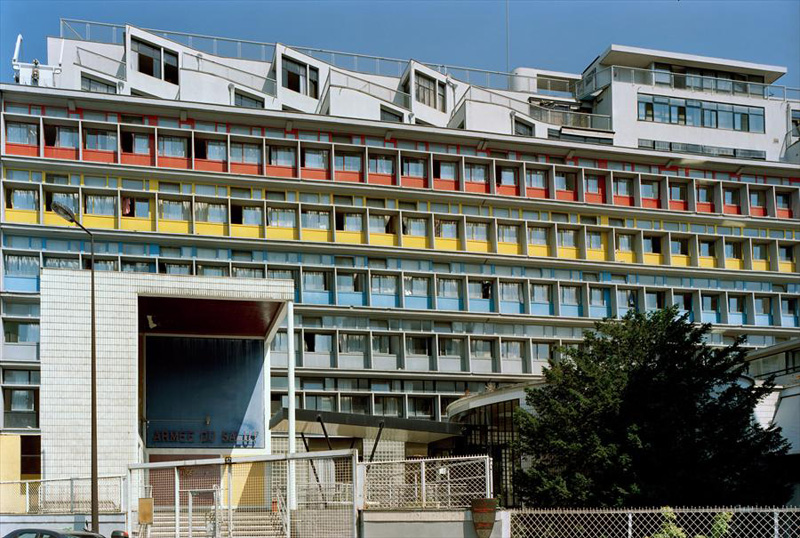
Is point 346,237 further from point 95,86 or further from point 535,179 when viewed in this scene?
point 95,86

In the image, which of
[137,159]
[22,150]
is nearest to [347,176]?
[137,159]

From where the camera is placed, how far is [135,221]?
60406mm

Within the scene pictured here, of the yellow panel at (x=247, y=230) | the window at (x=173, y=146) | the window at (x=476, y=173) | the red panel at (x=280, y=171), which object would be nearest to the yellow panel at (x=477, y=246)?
the window at (x=476, y=173)

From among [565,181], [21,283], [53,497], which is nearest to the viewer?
[53,497]

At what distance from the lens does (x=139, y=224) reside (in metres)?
60.5

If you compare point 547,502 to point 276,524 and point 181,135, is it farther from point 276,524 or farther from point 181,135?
point 181,135

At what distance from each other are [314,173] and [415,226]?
22.0 ft

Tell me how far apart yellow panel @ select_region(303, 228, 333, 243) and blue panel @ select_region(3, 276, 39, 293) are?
1472 cm

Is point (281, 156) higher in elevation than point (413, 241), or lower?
higher

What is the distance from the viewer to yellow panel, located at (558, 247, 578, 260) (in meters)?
68.0

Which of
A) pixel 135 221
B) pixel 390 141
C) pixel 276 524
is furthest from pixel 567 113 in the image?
pixel 276 524

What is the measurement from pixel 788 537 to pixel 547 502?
32.4ft

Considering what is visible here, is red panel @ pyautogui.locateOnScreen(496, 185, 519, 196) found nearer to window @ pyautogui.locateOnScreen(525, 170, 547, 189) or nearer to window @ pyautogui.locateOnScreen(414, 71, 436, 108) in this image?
window @ pyautogui.locateOnScreen(525, 170, 547, 189)

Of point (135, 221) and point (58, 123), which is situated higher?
point (58, 123)
